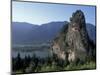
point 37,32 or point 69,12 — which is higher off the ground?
point 69,12

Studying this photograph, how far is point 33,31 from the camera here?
2.76 m

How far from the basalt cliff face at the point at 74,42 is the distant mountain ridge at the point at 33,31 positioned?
78mm

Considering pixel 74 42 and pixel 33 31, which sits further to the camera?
pixel 74 42

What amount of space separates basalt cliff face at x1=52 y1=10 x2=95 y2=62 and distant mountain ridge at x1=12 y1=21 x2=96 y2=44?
8 centimetres

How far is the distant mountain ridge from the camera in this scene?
8.76ft

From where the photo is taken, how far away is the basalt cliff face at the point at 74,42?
2873 mm

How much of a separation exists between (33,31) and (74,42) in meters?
0.53

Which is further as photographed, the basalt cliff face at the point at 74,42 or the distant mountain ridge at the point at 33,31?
the basalt cliff face at the point at 74,42

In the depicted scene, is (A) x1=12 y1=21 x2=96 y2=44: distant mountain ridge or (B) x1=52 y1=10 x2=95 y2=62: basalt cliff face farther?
(B) x1=52 y1=10 x2=95 y2=62: basalt cliff face

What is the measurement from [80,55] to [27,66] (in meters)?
0.69

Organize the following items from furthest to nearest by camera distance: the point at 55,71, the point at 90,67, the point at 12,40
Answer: the point at 90,67, the point at 55,71, the point at 12,40

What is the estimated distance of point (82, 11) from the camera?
299cm

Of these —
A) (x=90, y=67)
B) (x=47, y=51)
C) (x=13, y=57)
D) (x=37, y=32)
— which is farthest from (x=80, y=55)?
(x=13, y=57)

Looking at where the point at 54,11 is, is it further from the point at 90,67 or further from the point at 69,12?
the point at 90,67
